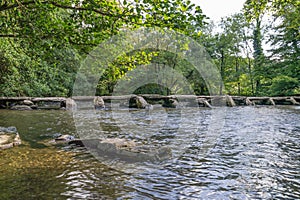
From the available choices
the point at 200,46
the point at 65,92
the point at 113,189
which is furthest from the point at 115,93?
the point at 113,189

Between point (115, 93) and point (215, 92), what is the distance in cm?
1438

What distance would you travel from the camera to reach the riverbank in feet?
59.6

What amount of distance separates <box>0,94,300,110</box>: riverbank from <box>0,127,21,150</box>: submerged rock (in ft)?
34.5

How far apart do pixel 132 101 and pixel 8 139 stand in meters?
14.5

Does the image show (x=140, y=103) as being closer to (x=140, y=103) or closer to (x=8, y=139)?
(x=140, y=103)

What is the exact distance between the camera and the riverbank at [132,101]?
59.6 ft

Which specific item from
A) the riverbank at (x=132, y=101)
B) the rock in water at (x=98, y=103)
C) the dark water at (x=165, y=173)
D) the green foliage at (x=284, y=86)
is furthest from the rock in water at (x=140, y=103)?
the green foliage at (x=284, y=86)

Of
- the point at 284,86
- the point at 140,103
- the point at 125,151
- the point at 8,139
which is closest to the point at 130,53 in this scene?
the point at 125,151

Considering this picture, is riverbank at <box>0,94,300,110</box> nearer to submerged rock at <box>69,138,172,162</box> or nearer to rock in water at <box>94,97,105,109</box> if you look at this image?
rock in water at <box>94,97,105,109</box>

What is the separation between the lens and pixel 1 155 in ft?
17.9

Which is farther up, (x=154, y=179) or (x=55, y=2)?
(x=55, y=2)

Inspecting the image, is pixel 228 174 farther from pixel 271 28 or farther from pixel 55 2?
pixel 271 28

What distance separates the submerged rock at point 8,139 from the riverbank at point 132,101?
10518 mm

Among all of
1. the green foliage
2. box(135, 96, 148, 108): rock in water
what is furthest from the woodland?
box(135, 96, 148, 108): rock in water
